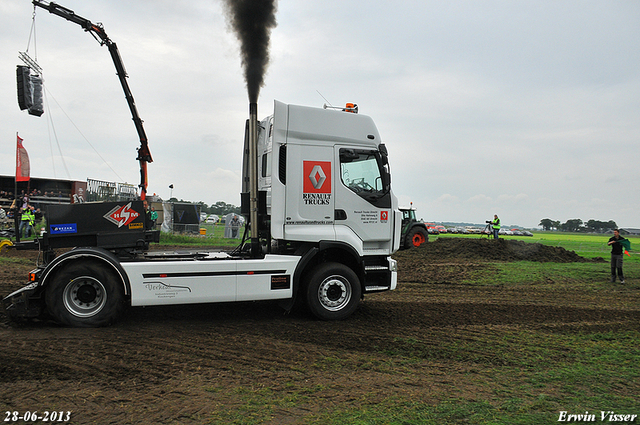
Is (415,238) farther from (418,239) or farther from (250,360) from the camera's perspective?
(250,360)

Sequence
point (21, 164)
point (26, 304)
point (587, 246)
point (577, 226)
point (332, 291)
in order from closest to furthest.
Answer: point (26, 304)
point (332, 291)
point (21, 164)
point (587, 246)
point (577, 226)

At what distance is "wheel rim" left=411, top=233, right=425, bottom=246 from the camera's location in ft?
78.0

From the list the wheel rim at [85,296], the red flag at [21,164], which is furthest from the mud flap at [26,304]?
the red flag at [21,164]

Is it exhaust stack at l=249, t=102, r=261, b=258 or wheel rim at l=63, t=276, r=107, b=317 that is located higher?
exhaust stack at l=249, t=102, r=261, b=258

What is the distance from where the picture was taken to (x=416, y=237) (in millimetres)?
23828

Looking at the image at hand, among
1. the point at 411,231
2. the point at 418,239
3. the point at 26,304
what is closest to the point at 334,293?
the point at 26,304

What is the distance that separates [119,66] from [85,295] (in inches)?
623

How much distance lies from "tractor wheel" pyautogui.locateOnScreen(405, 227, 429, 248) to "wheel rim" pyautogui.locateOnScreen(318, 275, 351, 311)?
54.0 ft

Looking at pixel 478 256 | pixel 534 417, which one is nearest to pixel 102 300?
pixel 534 417

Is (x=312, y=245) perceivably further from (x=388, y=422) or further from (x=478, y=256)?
(x=478, y=256)

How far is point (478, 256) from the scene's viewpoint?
20406mm

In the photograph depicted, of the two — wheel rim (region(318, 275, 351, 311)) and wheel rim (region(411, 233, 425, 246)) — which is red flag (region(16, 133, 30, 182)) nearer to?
wheel rim (region(318, 275, 351, 311))

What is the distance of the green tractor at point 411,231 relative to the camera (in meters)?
23.5

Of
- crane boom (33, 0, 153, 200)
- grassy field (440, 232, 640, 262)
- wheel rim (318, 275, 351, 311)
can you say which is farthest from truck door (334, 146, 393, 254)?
grassy field (440, 232, 640, 262)
